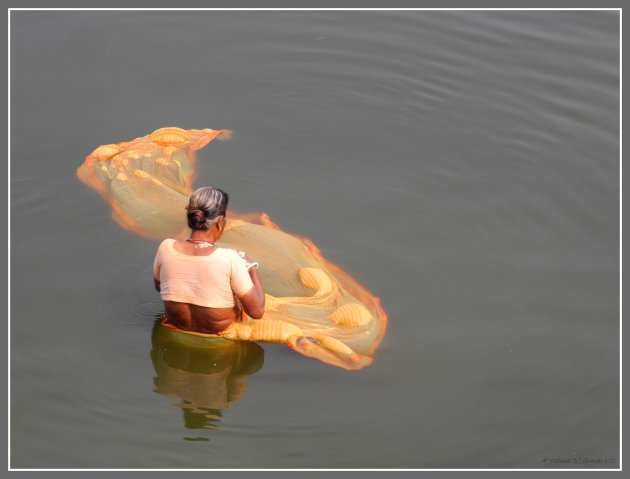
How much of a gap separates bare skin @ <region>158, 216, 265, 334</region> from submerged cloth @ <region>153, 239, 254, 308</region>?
0.13 ft

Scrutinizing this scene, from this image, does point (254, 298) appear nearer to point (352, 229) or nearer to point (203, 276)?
point (203, 276)

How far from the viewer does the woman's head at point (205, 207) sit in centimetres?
504

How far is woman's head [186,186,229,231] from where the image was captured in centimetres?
504

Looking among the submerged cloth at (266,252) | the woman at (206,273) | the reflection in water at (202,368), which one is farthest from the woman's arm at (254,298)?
the reflection in water at (202,368)

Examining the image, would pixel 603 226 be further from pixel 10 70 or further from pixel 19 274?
pixel 10 70

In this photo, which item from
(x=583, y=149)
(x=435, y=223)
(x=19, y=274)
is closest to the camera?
(x=19, y=274)

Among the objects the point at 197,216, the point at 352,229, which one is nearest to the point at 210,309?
the point at 197,216

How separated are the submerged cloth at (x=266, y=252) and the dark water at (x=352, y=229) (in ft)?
0.42

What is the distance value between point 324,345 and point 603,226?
112 inches

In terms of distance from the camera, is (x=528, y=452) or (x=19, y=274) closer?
(x=528, y=452)

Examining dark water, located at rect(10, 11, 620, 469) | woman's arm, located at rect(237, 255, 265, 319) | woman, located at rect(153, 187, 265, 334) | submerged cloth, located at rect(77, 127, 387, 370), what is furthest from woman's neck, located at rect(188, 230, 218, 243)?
Result: dark water, located at rect(10, 11, 620, 469)

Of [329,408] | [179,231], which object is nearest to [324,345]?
[329,408]

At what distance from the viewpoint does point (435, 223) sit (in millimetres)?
7047

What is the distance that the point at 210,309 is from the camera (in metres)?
5.45
